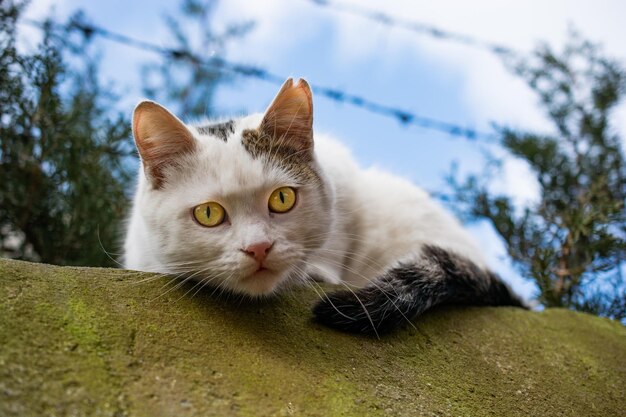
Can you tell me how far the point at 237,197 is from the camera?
4.25ft

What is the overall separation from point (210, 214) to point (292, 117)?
0.37 m

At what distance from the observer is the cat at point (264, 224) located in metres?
1.28

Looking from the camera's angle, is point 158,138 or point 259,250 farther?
point 158,138

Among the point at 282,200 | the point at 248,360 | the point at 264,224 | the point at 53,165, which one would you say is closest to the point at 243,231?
the point at 264,224

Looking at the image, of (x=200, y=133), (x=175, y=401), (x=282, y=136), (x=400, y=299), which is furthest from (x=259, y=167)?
(x=175, y=401)

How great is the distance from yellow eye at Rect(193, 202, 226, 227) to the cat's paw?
1.06 feet

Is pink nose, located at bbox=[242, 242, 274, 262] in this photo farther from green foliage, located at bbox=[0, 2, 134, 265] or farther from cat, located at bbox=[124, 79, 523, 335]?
green foliage, located at bbox=[0, 2, 134, 265]

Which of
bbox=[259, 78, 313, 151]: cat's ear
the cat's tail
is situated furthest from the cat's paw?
bbox=[259, 78, 313, 151]: cat's ear

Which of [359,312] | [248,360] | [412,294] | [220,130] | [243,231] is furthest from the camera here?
[220,130]

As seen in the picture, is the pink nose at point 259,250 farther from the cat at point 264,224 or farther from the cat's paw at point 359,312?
the cat's paw at point 359,312

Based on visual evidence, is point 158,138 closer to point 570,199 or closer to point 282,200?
point 282,200

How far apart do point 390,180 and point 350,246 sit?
0.45 metres

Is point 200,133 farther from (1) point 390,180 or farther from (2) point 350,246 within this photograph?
(1) point 390,180

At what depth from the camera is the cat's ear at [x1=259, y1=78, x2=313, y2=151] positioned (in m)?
1.46
